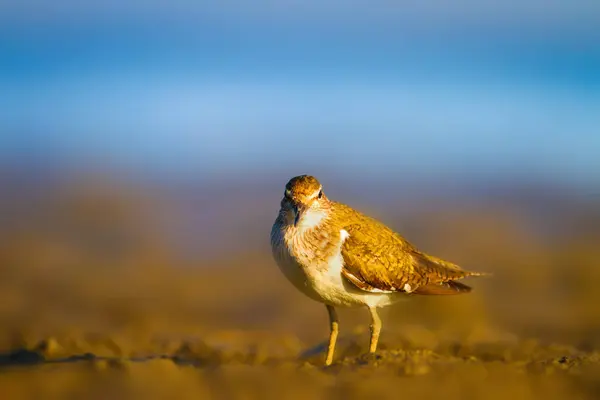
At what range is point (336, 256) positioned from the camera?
8586 millimetres

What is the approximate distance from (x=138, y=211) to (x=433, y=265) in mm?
15770

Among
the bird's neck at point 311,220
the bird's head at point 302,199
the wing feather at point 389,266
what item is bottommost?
the wing feather at point 389,266

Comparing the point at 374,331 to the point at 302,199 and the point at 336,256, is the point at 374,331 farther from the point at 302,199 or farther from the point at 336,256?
the point at 302,199

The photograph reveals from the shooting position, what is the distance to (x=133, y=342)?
10500mm

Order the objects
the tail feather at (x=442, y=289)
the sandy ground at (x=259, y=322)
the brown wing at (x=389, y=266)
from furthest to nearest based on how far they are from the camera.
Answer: the tail feather at (x=442, y=289), the brown wing at (x=389, y=266), the sandy ground at (x=259, y=322)

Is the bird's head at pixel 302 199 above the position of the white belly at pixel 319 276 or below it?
above

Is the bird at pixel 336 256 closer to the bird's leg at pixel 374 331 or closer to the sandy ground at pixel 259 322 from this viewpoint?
the bird's leg at pixel 374 331

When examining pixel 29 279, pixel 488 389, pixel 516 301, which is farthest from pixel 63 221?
pixel 488 389

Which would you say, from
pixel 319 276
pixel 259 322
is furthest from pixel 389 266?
pixel 259 322

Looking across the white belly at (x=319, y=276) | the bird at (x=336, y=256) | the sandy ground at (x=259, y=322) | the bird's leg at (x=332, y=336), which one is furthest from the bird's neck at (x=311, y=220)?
the sandy ground at (x=259, y=322)

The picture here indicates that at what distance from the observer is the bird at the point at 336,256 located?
333 inches

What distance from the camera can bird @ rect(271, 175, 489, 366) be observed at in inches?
333

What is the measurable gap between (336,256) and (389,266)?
0.80m

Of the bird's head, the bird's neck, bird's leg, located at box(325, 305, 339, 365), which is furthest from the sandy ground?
the bird's head
